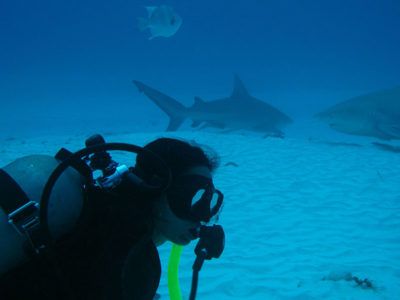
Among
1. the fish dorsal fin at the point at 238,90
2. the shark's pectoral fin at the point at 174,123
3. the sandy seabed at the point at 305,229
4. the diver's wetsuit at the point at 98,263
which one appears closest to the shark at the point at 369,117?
the sandy seabed at the point at 305,229

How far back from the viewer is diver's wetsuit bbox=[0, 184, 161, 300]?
60.1 inches

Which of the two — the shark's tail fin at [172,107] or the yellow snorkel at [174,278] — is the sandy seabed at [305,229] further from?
the shark's tail fin at [172,107]

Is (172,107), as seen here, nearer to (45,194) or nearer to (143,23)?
(143,23)

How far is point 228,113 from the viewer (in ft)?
52.0

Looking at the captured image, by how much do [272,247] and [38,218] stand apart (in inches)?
163

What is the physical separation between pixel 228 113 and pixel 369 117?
5.60 meters

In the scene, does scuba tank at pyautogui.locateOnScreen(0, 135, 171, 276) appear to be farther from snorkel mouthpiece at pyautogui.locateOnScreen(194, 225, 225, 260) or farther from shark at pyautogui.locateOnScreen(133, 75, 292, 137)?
shark at pyautogui.locateOnScreen(133, 75, 292, 137)

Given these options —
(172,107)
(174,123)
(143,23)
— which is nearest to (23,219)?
(143,23)

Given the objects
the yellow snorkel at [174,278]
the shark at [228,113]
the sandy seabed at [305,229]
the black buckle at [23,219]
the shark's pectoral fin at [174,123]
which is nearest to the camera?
the black buckle at [23,219]

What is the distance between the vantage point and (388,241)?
5.26 metres

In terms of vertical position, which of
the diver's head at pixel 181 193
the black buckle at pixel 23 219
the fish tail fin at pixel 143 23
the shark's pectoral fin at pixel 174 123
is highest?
the fish tail fin at pixel 143 23

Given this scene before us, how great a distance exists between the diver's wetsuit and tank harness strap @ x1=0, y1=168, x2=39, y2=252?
126 mm

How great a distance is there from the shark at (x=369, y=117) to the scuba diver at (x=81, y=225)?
12351 millimetres

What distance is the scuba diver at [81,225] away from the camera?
59.1 inches
